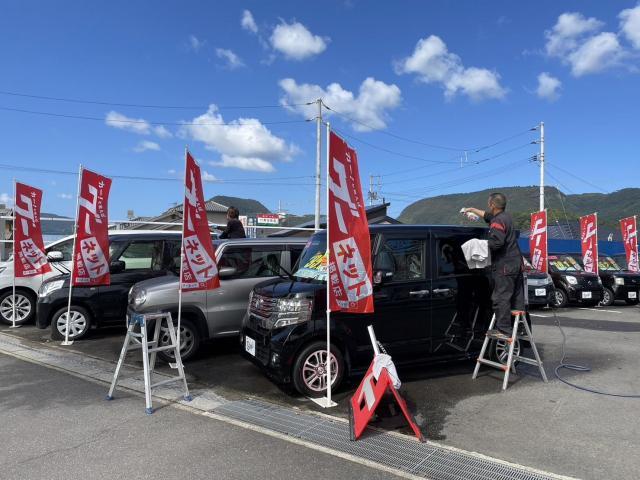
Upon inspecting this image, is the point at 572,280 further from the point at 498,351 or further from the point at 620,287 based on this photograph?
the point at 498,351

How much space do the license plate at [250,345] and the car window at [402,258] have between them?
66.1 inches

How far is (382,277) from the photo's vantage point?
5.30 metres

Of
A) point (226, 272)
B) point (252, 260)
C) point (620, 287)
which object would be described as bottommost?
point (620, 287)

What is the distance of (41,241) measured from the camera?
9047 millimetres

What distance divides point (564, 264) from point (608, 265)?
2.45 meters

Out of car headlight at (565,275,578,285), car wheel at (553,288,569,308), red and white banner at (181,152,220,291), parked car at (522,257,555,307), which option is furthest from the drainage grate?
car headlight at (565,275,578,285)

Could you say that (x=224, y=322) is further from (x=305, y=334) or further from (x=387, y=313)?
(x=387, y=313)

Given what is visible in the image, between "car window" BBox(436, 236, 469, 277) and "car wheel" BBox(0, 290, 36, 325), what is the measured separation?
8.23m

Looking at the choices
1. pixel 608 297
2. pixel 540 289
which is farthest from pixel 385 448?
pixel 608 297

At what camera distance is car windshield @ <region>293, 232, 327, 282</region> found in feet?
18.1

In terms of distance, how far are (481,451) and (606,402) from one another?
2.11 metres

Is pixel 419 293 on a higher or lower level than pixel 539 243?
lower

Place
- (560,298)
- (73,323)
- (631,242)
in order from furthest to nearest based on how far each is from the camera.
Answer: (631,242) < (560,298) < (73,323)

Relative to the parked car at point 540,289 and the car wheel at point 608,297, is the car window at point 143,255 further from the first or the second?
the car wheel at point 608,297
